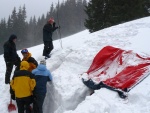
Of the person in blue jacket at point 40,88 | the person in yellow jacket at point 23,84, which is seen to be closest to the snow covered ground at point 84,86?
the person in blue jacket at point 40,88

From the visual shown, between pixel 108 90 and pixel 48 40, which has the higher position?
pixel 48 40

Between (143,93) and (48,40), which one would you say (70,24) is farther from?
(143,93)

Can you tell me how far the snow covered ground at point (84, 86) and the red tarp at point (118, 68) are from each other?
0.94 feet

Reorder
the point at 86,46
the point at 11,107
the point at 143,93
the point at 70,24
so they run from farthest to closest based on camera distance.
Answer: the point at 70,24 → the point at 86,46 → the point at 11,107 → the point at 143,93

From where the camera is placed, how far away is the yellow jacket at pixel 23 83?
22.7ft

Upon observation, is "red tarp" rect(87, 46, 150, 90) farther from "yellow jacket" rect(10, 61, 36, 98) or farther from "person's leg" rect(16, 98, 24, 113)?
"person's leg" rect(16, 98, 24, 113)

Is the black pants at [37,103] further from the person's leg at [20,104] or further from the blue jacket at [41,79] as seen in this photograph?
the person's leg at [20,104]

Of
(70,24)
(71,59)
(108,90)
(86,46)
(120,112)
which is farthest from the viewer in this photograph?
(70,24)

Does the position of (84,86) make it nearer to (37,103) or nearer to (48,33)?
(37,103)

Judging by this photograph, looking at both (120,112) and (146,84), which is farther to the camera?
(146,84)

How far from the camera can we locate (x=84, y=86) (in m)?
7.69

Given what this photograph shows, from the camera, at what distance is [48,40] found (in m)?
10.6

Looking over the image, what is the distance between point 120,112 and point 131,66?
2154mm

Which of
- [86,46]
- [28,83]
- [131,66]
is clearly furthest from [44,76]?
[86,46]
